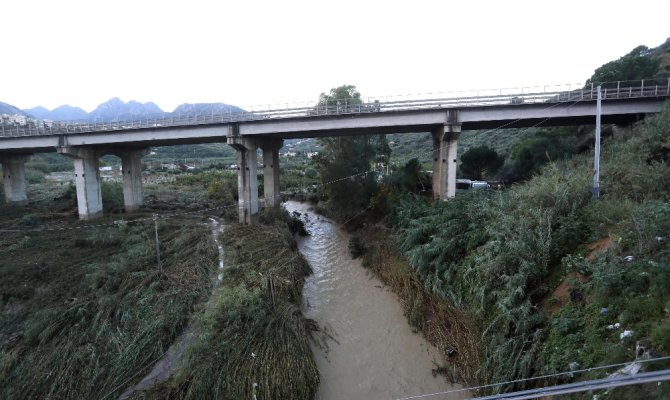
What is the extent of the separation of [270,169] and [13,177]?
32669 mm

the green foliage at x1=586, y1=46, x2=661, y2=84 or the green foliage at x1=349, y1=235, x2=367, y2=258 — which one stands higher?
the green foliage at x1=586, y1=46, x2=661, y2=84

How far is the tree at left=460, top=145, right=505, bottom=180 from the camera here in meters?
32.8

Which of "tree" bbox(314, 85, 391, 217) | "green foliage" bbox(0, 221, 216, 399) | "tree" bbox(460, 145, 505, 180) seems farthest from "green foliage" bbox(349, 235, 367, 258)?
"tree" bbox(460, 145, 505, 180)

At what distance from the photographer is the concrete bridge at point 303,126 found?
21.2 meters

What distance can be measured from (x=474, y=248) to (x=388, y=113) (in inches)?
500

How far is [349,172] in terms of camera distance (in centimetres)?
2702

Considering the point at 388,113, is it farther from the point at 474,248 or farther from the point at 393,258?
the point at 474,248

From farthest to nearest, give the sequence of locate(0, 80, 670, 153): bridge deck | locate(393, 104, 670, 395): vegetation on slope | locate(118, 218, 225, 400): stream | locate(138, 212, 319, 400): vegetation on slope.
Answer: locate(0, 80, 670, 153): bridge deck < locate(118, 218, 225, 400): stream < locate(138, 212, 319, 400): vegetation on slope < locate(393, 104, 670, 395): vegetation on slope

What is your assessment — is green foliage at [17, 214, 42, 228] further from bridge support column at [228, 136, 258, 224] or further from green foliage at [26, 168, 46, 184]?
green foliage at [26, 168, 46, 184]

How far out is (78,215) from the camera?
31469 mm

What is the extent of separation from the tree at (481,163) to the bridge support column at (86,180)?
36.5m

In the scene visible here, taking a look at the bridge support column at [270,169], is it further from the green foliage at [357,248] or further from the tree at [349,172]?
the green foliage at [357,248]

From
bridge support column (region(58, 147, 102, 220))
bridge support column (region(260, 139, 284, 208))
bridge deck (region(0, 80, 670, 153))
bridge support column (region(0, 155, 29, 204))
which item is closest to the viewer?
bridge deck (region(0, 80, 670, 153))

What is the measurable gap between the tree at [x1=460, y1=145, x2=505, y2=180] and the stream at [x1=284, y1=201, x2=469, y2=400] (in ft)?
66.5
